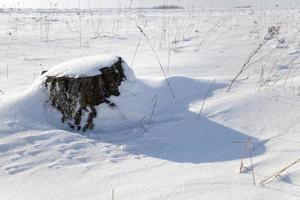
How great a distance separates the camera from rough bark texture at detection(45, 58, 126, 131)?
252 centimetres

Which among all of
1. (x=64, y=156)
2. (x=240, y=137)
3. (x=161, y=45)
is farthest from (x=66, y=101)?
(x=161, y=45)

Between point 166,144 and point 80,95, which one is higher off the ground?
point 80,95

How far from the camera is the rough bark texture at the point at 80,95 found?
99.3 inches

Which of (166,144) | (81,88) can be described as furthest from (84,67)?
(166,144)

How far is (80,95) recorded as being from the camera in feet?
8.32

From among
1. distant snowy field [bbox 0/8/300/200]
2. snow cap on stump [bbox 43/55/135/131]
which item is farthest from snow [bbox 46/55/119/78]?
distant snowy field [bbox 0/8/300/200]

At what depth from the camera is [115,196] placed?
170cm

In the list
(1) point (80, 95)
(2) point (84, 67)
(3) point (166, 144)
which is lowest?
(3) point (166, 144)

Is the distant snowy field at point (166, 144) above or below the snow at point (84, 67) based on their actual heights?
below

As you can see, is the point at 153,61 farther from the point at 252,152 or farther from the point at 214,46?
the point at 252,152

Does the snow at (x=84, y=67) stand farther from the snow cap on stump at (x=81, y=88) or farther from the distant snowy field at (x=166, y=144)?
the distant snowy field at (x=166, y=144)

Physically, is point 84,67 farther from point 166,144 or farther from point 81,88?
point 166,144

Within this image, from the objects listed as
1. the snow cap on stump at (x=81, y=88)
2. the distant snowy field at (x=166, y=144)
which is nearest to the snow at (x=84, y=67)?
the snow cap on stump at (x=81, y=88)

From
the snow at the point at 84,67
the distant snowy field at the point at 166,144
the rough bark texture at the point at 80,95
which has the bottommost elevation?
the distant snowy field at the point at 166,144
